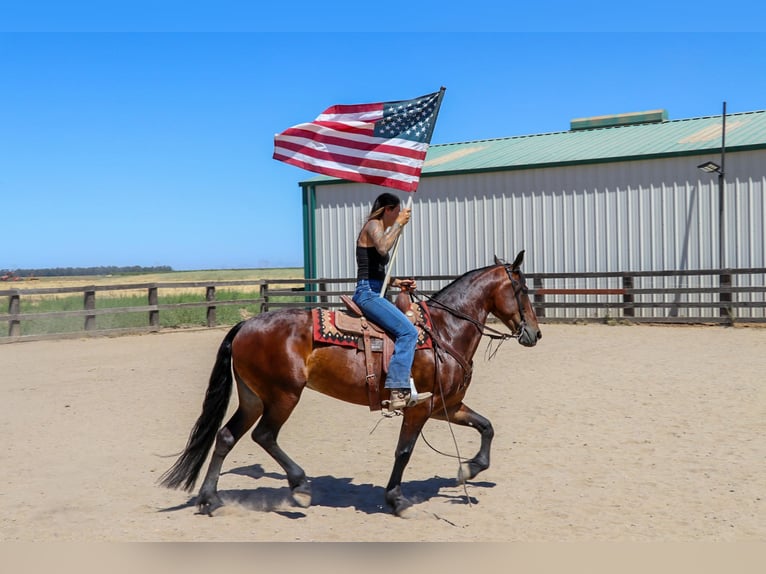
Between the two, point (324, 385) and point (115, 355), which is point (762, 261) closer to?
point (115, 355)

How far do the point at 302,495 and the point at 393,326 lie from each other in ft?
4.72

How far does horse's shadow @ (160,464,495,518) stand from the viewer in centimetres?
668

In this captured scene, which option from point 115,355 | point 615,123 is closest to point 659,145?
point 615,123

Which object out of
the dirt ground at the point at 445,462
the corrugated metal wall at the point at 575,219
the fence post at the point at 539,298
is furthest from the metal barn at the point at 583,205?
the dirt ground at the point at 445,462

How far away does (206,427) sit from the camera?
6.76 meters

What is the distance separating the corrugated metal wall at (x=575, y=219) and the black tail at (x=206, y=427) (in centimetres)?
1618

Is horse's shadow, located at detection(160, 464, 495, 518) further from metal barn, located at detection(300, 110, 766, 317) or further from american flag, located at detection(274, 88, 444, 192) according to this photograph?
metal barn, located at detection(300, 110, 766, 317)

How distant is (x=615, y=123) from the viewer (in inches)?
1107

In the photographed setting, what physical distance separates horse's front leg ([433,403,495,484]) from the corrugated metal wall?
14688 millimetres

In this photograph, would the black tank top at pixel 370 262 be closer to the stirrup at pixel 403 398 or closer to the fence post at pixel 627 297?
the stirrup at pixel 403 398

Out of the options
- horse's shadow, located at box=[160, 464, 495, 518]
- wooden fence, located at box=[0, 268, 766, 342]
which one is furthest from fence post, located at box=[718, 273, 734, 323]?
horse's shadow, located at box=[160, 464, 495, 518]

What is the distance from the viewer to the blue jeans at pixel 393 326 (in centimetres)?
648

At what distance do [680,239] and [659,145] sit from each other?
278 cm

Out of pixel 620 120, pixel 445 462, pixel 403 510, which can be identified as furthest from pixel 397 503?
pixel 620 120
